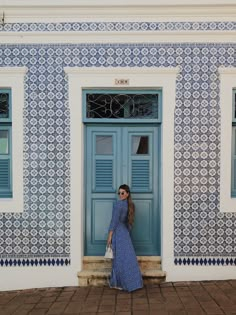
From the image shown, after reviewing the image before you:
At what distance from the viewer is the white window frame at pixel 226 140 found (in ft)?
18.3

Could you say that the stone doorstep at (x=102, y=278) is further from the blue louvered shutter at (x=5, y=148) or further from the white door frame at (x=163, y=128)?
the blue louvered shutter at (x=5, y=148)

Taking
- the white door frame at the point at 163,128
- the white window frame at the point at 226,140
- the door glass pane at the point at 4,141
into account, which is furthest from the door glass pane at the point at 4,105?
the white window frame at the point at 226,140

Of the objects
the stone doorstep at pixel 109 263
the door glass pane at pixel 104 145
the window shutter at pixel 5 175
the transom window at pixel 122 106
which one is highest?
the transom window at pixel 122 106

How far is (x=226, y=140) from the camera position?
18.4 ft

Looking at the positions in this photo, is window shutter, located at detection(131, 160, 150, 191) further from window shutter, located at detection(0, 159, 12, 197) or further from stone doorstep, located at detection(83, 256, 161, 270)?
window shutter, located at detection(0, 159, 12, 197)

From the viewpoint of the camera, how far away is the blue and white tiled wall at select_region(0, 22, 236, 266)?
561 centimetres

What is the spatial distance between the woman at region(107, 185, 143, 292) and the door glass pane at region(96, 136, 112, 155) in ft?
2.51

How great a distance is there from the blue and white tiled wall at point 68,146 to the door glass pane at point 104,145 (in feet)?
1.70
